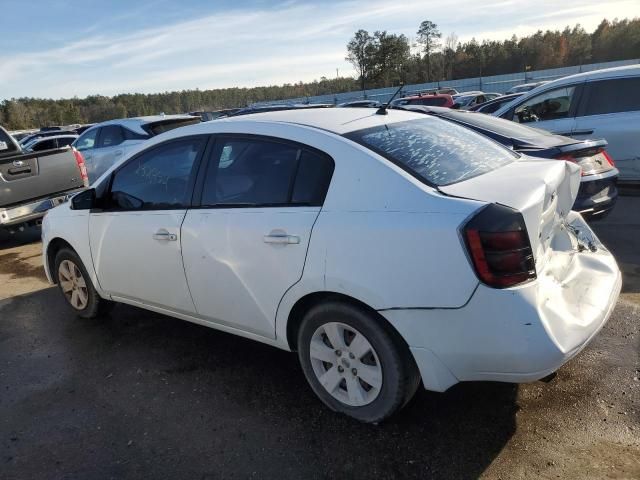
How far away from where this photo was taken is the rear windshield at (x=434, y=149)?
9.09ft

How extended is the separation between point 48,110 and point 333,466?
281ft

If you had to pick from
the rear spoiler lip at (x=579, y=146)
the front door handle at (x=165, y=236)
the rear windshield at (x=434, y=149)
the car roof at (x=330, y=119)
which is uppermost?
the car roof at (x=330, y=119)

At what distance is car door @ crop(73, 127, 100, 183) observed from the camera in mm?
10570

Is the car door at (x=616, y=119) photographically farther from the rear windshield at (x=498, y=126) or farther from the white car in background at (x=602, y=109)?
the rear windshield at (x=498, y=126)

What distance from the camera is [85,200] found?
4.22 metres

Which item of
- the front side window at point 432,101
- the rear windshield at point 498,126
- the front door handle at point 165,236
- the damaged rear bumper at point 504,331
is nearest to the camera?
the damaged rear bumper at point 504,331

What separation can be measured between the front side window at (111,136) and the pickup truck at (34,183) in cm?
225

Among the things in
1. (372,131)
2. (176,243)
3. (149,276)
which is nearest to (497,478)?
(372,131)

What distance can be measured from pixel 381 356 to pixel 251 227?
1.04 metres

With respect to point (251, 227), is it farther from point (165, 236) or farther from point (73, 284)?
point (73, 284)

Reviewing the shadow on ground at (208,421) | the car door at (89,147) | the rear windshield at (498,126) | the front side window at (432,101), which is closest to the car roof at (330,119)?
the shadow on ground at (208,421)

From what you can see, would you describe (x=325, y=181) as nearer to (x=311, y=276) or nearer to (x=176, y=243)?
(x=311, y=276)

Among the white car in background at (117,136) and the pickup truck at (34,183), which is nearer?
the pickup truck at (34,183)

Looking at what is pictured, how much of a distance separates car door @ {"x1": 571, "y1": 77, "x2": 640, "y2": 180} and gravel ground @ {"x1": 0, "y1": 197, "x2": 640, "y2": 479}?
3.88m
